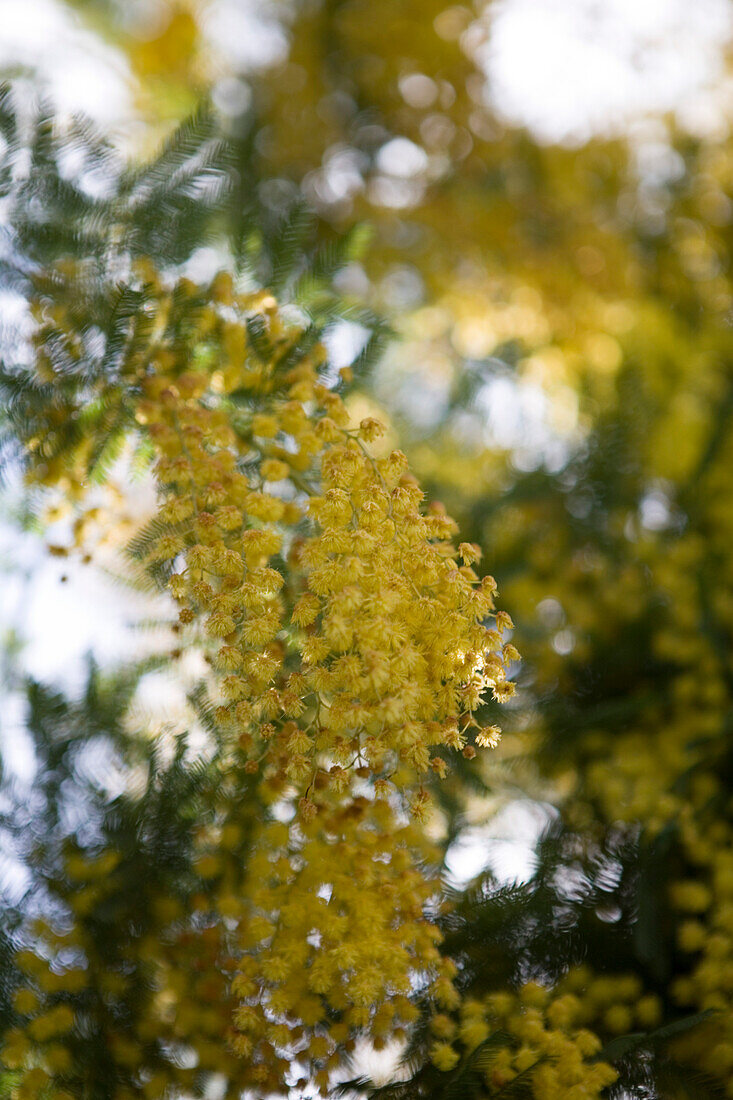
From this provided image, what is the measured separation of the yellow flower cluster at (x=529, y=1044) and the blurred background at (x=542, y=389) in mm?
130

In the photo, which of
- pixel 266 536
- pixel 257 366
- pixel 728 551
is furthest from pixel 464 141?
pixel 266 536

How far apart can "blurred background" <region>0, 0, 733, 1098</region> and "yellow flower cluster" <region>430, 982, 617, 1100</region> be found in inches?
5.1

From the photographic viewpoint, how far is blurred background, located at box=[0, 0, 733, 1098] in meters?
1.55

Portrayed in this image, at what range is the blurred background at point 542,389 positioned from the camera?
1.55 metres

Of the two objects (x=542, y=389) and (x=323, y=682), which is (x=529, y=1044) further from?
(x=542, y=389)

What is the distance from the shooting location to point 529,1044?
1.27 m

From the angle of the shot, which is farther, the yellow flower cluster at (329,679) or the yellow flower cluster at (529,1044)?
the yellow flower cluster at (529,1044)

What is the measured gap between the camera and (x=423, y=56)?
10.8ft

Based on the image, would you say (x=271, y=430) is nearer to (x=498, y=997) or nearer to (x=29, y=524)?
(x=29, y=524)

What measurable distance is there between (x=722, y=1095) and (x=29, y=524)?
1528mm

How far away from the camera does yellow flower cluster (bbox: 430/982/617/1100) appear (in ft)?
3.93

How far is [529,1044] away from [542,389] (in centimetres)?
232

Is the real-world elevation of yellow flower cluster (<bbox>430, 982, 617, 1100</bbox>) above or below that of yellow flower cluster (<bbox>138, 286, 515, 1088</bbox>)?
below

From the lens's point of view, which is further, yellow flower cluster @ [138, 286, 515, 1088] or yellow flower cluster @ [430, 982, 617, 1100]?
yellow flower cluster @ [430, 982, 617, 1100]
